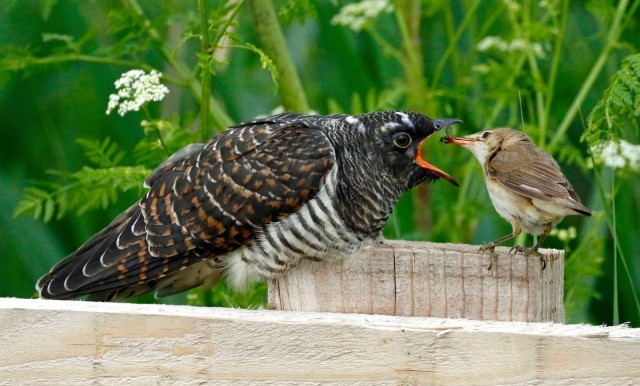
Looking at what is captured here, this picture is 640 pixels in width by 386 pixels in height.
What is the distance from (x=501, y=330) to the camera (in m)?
1.62

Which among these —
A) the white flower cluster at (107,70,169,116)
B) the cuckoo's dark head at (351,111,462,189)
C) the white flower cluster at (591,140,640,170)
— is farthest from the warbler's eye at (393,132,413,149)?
the white flower cluster at (107,70,169,116)

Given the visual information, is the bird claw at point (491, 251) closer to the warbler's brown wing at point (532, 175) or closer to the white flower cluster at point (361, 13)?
the warbler's brown wing at point (532, 175)

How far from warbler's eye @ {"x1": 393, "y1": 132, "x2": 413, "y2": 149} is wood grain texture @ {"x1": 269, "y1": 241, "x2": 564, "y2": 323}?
2.00 ft

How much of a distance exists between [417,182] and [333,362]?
2.92 ft

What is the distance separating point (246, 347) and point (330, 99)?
2.22 metres

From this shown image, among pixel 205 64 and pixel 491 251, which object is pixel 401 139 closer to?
pixel 205 64

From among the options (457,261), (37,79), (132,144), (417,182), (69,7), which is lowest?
(457,261)

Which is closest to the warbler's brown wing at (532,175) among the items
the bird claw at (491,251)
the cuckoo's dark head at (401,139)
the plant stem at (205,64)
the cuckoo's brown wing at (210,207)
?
the cuckoo's dark head at (401,139)

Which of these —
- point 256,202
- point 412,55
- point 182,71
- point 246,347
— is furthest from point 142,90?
point 412,55

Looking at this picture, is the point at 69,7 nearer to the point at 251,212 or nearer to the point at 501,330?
the point at 251,212

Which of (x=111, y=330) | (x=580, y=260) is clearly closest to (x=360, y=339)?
(x=111, y=330)

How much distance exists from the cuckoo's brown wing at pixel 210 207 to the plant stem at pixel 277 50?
64cm

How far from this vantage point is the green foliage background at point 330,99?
10.2ft

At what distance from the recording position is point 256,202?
2.34 m
